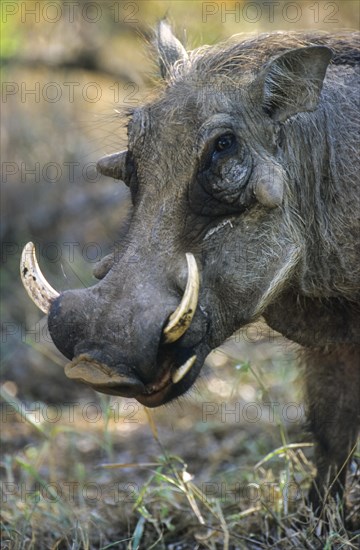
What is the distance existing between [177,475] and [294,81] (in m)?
1.40

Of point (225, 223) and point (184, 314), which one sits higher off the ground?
point (225, 223)

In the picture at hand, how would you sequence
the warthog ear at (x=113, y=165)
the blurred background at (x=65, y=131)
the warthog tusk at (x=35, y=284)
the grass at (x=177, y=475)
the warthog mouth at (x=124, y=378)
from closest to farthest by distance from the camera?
the warthog mouth at (x=124, y=378), the warthog tusk at (x=35, y=284), the warthog ear at (x=113, y=165), the grass at (x=177, y=475), the blurred background at (x=65, y=131)

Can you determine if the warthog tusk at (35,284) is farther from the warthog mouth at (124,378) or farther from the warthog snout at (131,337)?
the warthog mouth at (124,378)

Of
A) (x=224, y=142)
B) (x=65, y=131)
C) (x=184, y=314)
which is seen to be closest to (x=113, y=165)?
(x=224, y=142)

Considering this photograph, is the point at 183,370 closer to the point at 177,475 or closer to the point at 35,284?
the point at 35,284

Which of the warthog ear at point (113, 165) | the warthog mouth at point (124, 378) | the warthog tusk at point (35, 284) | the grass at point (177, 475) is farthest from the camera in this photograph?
the grass at point (177, 475)

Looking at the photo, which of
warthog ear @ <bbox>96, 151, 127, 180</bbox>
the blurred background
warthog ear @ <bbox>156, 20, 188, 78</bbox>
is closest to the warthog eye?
warthog ear @ <bbox>96, 151, 127, 180</bbox>

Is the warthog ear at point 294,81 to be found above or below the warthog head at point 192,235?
above

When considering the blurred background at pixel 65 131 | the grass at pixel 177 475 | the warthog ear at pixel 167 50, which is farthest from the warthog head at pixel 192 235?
the blurred background at pixel 65 131

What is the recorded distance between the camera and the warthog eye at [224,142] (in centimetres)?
295

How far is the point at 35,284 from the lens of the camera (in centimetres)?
296

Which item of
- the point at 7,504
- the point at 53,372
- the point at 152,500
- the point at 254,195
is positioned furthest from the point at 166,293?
the point at 53,372

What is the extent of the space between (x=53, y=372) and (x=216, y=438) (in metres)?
1.28

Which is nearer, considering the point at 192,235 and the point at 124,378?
the point at 124,378
